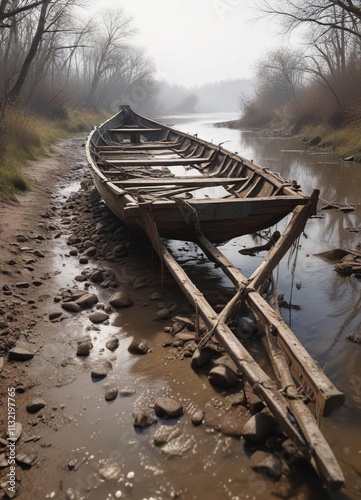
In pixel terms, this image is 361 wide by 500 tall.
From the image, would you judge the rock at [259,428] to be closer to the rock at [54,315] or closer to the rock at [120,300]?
the rock at [120,300]

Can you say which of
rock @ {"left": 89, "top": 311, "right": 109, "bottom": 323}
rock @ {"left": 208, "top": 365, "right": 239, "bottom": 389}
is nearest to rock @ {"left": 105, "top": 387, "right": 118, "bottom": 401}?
rock @ {"left": 208, "top": 365, "right": 239, "bottom": 389}

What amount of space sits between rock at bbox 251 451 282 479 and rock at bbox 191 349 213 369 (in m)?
0.86

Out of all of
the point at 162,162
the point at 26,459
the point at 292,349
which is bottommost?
the point at 26,459

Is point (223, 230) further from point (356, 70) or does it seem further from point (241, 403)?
point (356, 70)

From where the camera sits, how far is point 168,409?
242 centimetres

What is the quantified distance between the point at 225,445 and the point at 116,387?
2.91 feet

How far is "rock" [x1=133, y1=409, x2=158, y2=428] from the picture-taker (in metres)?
2.36

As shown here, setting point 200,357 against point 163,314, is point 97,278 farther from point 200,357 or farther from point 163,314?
point 200,357

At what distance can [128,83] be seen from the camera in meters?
50.4

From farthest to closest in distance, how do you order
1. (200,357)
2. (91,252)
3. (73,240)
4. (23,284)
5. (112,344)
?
(73,240), (91,252), (23,284), (112,344), (200,357)

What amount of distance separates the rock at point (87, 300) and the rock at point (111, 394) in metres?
1.31

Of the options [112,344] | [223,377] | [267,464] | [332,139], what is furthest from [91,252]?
[332,139]

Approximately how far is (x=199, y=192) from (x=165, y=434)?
7.22 m

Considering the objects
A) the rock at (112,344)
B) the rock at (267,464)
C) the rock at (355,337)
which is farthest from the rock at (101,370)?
the rock at (355,337)
